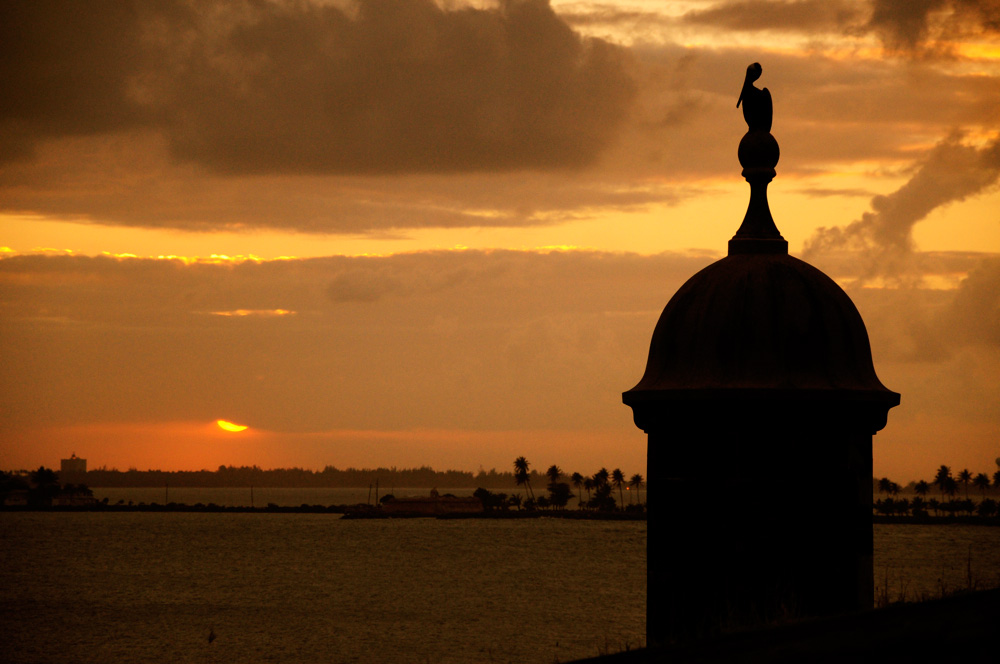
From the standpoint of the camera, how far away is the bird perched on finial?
34.1 feet

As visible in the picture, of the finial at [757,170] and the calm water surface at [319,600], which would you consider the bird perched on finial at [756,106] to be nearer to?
the finial at [757,170]

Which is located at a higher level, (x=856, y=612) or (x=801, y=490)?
(x=801, y=490)

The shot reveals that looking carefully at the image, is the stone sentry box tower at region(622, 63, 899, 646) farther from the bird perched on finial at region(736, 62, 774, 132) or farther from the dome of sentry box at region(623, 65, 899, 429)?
the bird perched on finial at region(736, 62, 774, 132)

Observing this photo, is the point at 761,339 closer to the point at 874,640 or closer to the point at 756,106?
the point at 756,106

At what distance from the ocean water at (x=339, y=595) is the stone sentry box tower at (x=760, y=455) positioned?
726 cm

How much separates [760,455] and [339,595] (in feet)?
259

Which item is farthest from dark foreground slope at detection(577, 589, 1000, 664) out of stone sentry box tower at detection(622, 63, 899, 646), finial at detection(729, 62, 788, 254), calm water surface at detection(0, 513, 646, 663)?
calm water surface at detection(0, 513, 646, 663)

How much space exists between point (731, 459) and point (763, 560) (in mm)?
842

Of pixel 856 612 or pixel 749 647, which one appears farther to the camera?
pixel 856 612

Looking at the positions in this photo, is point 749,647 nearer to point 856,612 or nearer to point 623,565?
point 856,612

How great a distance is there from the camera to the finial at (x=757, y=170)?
10.3m

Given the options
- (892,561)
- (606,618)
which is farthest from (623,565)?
(606,618)

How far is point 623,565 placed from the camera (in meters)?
114

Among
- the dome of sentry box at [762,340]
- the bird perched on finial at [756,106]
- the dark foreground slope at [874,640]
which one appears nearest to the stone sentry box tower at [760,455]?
the dome of sentry box at [762,340]
